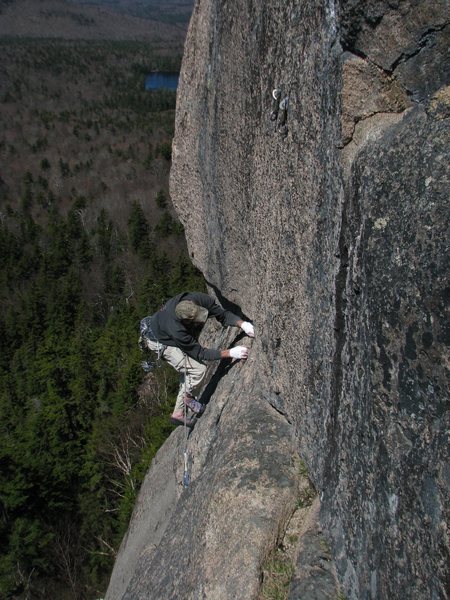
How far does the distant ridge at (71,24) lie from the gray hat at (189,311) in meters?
157

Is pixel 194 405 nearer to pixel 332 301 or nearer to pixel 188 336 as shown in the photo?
pixel 188 336

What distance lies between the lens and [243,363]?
22.6ft

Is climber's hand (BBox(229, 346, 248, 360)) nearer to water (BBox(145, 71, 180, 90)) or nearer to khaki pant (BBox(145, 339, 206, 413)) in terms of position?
khaki pant (BBox(145, 339, 206, 413))

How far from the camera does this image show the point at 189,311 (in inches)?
261

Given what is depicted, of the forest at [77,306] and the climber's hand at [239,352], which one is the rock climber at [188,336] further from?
the forest at [77,306]

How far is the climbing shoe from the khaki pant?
0.37 ft

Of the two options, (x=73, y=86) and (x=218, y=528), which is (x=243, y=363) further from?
(x=73, y=86)

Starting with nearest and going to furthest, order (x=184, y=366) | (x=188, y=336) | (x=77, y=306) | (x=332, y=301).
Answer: (x=332, y=301) → (x=188, y=336) → (x=184, y=366) → (x=77, y=306)

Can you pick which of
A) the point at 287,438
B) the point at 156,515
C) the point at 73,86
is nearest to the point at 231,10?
the point at 287,438

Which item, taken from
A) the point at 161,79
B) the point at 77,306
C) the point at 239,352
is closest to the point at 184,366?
the point at 239,352

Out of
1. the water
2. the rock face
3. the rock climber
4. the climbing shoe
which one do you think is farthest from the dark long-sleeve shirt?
the water

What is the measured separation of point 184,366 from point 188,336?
0.96m

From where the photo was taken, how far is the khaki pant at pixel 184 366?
291 inches

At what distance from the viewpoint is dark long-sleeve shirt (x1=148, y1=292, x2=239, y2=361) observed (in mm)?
6727
